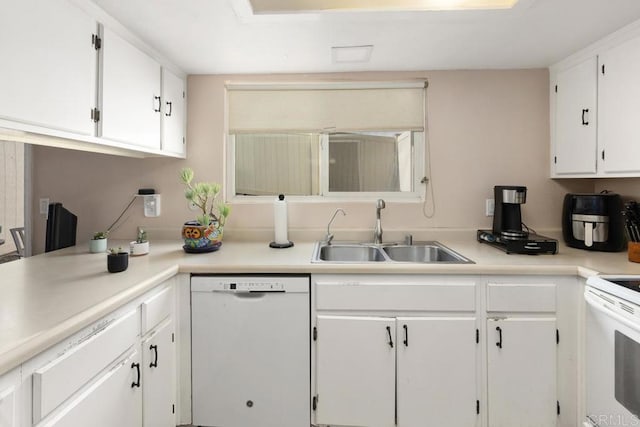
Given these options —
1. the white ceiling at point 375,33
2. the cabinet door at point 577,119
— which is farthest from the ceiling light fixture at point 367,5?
the cabinet door at point 577,119

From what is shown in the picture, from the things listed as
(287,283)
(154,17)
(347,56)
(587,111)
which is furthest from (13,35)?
(587,111)

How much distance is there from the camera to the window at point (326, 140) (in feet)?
7.36

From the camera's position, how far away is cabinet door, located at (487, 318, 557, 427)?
5.03ft

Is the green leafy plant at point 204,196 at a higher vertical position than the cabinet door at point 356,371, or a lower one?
higher

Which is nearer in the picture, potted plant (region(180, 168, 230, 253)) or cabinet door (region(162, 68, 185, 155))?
potted plant (region(180, 168, 230, 253))

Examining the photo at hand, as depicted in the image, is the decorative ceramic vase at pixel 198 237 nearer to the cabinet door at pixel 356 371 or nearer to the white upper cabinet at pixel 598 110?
the cabinet door at pixel 356 371

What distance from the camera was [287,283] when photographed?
1.58 m

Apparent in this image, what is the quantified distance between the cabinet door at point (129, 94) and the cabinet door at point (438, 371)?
1.69 m

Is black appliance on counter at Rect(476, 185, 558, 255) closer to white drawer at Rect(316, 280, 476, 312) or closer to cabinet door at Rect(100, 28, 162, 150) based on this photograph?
white drawer at Rect(316, 280, 476, 312)

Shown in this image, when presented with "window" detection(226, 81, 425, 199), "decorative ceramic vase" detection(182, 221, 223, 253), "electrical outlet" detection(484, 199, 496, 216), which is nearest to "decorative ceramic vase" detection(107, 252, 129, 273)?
"decorative ceramic vase" detection(182, 221, 223, 253)

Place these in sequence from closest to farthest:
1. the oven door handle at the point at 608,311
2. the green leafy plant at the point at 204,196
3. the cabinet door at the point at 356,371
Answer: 1. the oven door handle at the point at 608,311
2. the cabinet door at the point at 356,371
3. the green leafy plant at the point at 204,196

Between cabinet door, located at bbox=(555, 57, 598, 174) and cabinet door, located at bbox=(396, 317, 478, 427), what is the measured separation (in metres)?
1.26

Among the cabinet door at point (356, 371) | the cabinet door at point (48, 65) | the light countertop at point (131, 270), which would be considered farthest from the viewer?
the cabinet door at point (356, 371)

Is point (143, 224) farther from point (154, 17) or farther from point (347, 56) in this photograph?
point (347, 56)
